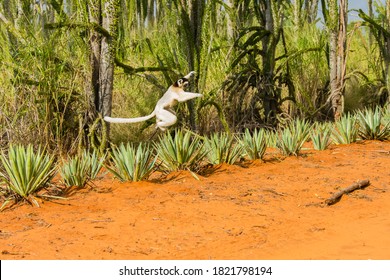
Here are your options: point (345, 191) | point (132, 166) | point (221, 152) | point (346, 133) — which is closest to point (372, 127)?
point (346, 133)

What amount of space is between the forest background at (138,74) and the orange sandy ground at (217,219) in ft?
3.65

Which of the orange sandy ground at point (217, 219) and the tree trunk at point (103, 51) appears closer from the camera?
the orange sandy ground at point (217, 219)

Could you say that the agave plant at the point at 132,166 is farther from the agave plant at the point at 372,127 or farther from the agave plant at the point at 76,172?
the agave plant at the point at 372,127

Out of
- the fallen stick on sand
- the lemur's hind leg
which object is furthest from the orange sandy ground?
the lemur's hind leg

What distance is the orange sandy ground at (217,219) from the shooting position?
358 cm

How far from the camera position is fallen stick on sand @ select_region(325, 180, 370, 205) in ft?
15.1

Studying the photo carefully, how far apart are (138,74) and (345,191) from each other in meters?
2.99

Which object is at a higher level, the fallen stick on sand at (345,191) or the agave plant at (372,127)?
the agave plant at (372,127)

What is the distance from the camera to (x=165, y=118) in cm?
540

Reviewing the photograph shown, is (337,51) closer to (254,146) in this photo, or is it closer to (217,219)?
(254,146)

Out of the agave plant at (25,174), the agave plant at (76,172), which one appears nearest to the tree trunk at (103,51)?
the agave plant at (76,172)

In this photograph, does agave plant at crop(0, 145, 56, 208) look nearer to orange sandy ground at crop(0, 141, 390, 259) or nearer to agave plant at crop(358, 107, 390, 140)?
orange sandy ground at crop(0, 141, 390, 259)

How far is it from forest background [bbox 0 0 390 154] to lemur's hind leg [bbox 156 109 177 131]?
75 cm

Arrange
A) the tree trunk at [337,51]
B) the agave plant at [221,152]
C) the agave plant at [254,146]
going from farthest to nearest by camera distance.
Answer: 1. the tree trunk at [337,51]
2. the agave plant at [254,146]
3. the agave plant at [221,152]
